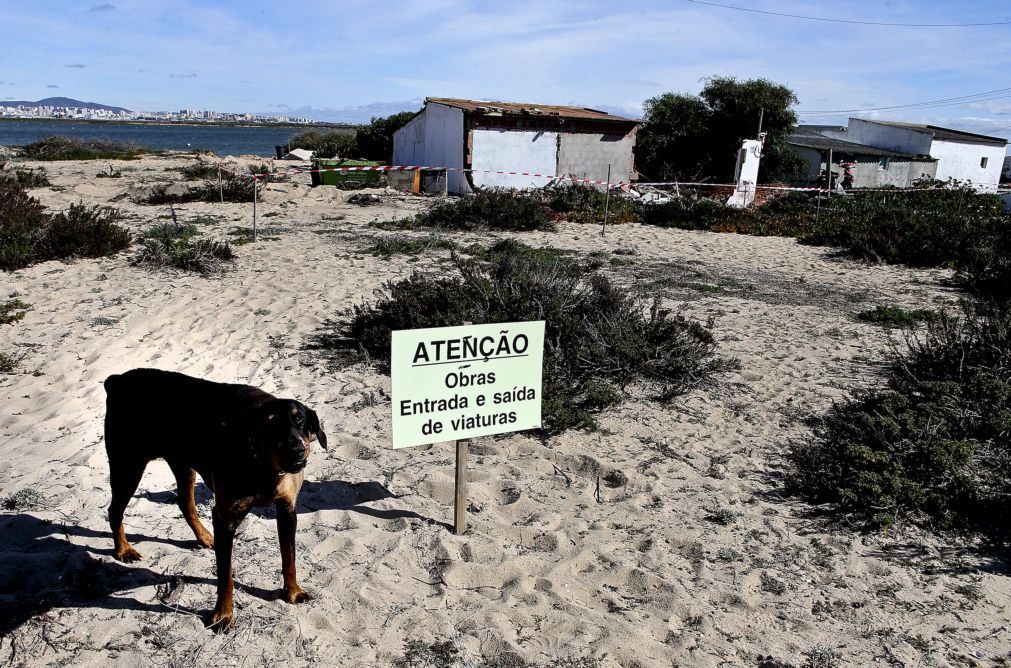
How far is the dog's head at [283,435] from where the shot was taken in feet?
8.59

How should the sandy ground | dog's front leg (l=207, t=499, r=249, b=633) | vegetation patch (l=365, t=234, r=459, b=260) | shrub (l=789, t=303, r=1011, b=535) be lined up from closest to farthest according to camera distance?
dog's front leg (l=207, t=499, r=249, b=633) → the sandy ground → shrub (l=789, t=303, r=1011, b=535) → vegetation patch (l=365, t=234, r=459, b=260)

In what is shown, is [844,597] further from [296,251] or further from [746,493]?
[296,251]

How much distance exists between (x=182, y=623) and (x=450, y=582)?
1.20m

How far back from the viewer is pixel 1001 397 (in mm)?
5289

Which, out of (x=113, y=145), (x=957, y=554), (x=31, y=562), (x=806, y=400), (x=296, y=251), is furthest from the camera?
(x=113, y=145)

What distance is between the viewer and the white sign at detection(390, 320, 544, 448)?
3666mm

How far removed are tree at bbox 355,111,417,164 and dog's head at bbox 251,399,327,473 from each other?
34.3m

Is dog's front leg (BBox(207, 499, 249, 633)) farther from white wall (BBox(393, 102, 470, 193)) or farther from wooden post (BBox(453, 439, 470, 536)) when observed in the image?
white wall (BBox(393, 102, 470, 193))

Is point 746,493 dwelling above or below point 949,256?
below

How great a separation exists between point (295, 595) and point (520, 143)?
2211cm

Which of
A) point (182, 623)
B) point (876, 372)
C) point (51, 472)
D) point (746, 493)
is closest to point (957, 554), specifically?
point (746, 493)

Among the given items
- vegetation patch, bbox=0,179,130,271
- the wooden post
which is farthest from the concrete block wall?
the wooden post

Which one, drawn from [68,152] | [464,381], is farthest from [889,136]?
[464,381]

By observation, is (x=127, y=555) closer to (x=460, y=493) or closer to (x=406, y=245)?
(x=460, y=493)
